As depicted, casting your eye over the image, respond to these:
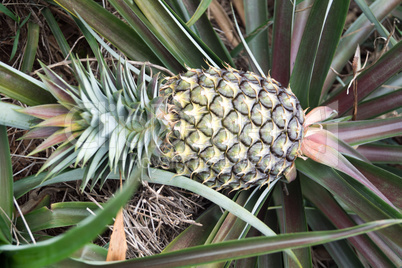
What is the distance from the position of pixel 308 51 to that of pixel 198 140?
45 centimetres

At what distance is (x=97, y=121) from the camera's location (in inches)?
30.5

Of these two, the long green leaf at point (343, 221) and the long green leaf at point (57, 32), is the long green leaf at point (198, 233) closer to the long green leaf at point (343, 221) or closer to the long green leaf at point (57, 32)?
the long green leaf at point (343, 221)

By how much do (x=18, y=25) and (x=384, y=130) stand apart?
134cm

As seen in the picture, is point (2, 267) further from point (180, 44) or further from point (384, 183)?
point (384, 183)

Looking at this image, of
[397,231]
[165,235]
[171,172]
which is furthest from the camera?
[165,235]

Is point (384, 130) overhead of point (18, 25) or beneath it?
beneath

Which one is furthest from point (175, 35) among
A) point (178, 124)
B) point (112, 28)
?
point (178, 124)

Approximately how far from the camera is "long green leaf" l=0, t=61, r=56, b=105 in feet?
2.68

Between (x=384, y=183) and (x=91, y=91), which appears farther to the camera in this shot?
(x=384, y=183)

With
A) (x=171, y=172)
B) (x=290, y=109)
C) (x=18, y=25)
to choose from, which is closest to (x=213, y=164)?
(x=171, y=172)

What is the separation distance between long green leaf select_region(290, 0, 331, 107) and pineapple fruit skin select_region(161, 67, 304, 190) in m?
0.13

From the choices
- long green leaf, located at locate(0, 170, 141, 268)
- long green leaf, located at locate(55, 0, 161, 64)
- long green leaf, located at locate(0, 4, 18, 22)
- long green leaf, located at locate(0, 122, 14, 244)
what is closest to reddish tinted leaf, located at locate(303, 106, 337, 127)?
long green leaf, located at locate(55, 0, 161, 64)

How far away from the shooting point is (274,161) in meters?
0.93

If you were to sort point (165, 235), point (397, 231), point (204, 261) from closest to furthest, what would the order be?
point (204, 261), point (397, 231), point (165, 235)
